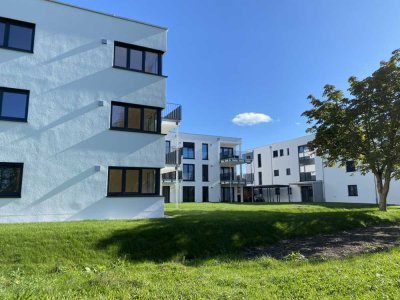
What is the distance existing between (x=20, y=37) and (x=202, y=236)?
10990mm

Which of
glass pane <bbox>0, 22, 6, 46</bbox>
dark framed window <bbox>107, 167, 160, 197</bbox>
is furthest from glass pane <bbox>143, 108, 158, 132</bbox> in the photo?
glass pane <bbox>0, 22, 6, 46</bbox>

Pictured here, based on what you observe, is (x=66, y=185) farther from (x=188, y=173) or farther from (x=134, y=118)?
(x=188, y=173)

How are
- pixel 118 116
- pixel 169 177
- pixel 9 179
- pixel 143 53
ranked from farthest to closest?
pixel 169 177 < pixel 143 53 < pixel 118 116 < pixel 9 179

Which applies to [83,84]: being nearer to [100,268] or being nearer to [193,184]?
[100,268]

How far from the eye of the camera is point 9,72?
13453 mm

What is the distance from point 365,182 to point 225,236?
3600cm

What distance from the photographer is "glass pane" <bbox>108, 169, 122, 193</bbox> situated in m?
14.9

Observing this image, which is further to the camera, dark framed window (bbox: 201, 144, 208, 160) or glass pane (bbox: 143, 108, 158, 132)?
dark framed window (bbox: 201, 144, 208, 160)

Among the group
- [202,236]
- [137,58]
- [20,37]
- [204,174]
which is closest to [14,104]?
[20,37]

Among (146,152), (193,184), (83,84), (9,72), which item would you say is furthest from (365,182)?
(9,72)

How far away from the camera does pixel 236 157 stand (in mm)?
48406

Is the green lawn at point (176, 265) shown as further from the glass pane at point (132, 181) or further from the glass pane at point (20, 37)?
the glass pane at point (20, 37)

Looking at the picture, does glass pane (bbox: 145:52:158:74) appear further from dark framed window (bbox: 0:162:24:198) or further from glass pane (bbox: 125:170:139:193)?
dark framed window (bbox: 0:162:24:198)

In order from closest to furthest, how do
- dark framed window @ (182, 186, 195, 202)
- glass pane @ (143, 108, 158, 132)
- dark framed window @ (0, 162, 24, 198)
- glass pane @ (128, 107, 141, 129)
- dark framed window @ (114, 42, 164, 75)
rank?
1. dark framed window @ (0, 162, 24, 198)
2. glass pane @ (128, 107, 141, 129)
3. dark framed window @ (114, 42, 164, 75)
4. glass pane @ (143, 108, 158, 132)
5. dark framed window @ (182, 186, 195, 202)
